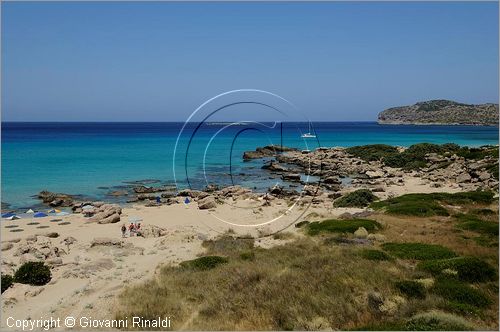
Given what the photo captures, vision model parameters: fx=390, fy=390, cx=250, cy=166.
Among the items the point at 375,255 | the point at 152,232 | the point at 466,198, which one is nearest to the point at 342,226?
the point at 375,255

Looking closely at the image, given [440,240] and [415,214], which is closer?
[440,240]

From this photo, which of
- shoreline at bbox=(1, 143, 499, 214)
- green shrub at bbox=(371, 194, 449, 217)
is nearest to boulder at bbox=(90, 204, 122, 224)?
shoreline at bbox=(1, 143, 499, 214)

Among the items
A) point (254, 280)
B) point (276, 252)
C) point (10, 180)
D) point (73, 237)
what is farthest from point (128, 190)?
point (254, 280)

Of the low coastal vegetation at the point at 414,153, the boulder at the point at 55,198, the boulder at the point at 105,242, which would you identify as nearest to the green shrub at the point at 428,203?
the boulder at the point at 105,242

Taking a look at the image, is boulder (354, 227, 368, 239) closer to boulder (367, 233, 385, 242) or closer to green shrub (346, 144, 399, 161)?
boulder (367, 233, 385, 242)

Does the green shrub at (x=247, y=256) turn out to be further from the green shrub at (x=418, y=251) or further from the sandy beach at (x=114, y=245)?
the green shrub at (x=418, y=251)

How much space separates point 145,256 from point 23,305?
7537mm

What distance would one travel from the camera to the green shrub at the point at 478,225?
2158 cm

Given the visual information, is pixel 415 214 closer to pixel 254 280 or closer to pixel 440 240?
pixel 440 240

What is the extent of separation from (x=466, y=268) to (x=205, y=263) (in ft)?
35.1

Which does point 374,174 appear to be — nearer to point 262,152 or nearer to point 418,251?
point 262,152

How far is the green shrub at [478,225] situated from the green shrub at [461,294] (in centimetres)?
1024

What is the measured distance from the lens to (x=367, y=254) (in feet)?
55.8

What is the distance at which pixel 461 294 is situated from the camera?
12.3m
